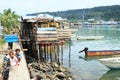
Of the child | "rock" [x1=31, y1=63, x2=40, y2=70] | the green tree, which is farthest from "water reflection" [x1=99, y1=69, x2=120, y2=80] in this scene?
the green tree

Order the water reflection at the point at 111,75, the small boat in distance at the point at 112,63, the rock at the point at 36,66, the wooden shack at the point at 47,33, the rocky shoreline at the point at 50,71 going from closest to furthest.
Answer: the rocky shoreline at the point at 50,71
the rock at the point at 36,66
the wooden shack at the point at 47,33
the water reflection at the point at 111,75
the small boat in distance at the point at 112,63

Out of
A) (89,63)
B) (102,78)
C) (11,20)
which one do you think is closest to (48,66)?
(102,78)

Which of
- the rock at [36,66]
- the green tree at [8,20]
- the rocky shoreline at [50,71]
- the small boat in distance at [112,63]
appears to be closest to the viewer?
the rocky shoreline at [50,71]

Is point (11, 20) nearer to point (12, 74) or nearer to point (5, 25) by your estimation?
point (5, 25)

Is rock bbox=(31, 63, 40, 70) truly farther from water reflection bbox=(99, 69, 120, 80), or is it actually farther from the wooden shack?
water reflection bbox=(99, 69, 120, 80)

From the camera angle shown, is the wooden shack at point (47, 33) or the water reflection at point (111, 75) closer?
the wooden shack at point (47, 33)

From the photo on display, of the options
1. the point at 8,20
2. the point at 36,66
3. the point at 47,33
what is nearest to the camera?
the point at 36,66

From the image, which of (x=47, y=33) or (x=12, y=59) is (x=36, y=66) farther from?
(x=12, y=59)

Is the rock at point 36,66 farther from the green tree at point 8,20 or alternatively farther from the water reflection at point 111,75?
the green tree at point 8,20

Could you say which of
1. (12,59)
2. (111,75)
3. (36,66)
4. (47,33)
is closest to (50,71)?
(36,66)

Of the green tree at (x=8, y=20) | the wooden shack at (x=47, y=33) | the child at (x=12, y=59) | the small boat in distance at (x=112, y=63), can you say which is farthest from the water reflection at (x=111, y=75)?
the green tree at (x=8, y=20)

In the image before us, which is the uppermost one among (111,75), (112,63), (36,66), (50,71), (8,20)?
(8,20)

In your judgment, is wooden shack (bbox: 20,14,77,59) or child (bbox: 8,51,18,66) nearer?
child (bbox: 8,51,18,66)

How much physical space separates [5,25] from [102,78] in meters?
28.3
